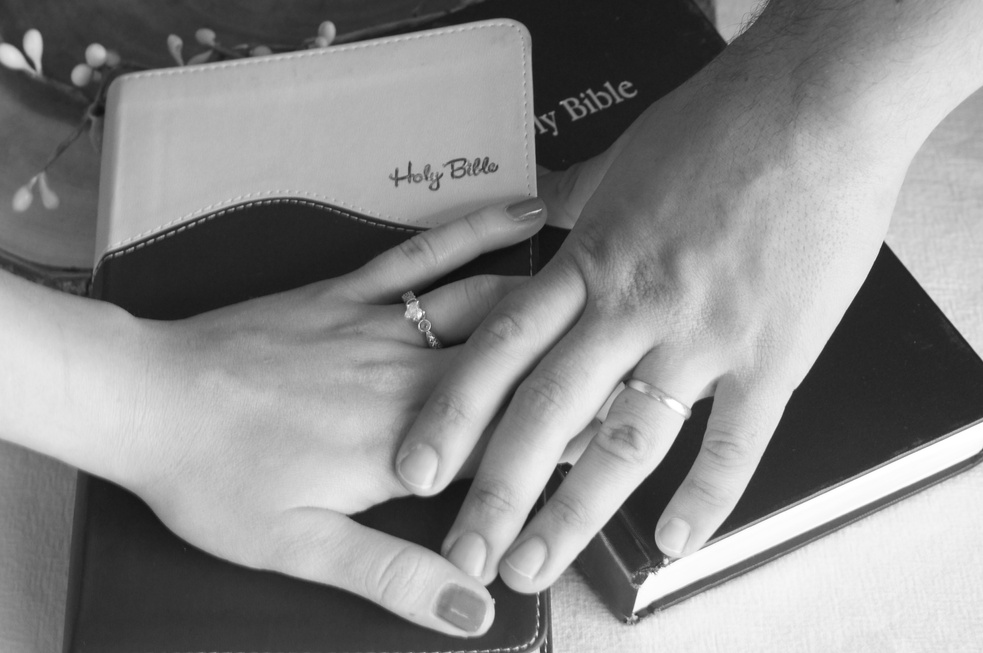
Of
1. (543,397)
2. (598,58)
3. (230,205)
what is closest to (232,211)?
(230,205)

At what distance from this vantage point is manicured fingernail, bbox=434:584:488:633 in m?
0.65

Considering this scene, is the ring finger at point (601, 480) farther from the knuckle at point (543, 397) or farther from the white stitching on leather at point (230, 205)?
the white stitching on leather at point (230, 205)

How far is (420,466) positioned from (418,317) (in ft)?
0.46

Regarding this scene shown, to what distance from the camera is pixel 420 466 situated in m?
0.68

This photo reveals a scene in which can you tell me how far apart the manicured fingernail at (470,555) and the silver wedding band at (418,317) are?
18cm

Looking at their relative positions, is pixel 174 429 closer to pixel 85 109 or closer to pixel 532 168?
pixel 532 168

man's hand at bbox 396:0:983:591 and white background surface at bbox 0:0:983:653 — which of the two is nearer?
man's hand at bbox 396:0:983:591

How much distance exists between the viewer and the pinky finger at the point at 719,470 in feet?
2.35

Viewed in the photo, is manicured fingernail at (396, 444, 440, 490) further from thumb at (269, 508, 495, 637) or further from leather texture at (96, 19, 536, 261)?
leather texture at (96, 19, 536, 261)

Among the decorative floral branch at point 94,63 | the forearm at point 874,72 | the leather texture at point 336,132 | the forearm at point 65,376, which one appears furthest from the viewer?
the decorative floral branch at point 94,63

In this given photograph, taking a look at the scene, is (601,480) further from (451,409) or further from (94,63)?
(94,63)

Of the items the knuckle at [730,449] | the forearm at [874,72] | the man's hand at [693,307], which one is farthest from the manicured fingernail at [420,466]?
the forearm at [874,72]

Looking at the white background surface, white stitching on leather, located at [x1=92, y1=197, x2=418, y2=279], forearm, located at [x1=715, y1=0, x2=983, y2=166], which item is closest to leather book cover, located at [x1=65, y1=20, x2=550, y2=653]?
white stitching on leather, located at [x1=92, y1=197, x2=418, y2=279]

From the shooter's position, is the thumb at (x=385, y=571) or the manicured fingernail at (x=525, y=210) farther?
the manicured fingernail at (x=525, y=210)
